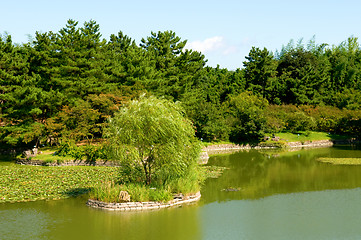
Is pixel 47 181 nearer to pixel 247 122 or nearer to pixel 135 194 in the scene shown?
pixel 135 194

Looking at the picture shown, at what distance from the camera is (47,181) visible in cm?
3216

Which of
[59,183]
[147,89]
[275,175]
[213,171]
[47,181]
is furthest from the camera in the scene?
[147,89]

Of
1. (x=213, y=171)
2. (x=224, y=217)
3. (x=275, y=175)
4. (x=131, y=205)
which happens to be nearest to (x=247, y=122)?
(x=275, y=175)

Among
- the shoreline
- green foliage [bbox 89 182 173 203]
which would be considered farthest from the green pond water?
the shoreline

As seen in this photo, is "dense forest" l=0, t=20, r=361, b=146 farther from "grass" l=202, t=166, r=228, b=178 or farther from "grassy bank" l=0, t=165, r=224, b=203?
"grass" l=202, t=166, r=228, b=178

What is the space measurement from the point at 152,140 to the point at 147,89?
27.3 m

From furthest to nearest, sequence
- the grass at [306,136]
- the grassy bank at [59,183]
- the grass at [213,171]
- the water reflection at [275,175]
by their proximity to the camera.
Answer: the grass at [306,136] < the grass at [213,171] < the water reflection at [275,175] < the grassy bank at [59,183]

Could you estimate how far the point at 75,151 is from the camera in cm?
4262

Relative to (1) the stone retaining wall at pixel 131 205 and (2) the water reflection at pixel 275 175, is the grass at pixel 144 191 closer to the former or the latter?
(1) the stone retaining wall at pixel 131 205

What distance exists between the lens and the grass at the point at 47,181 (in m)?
27.8

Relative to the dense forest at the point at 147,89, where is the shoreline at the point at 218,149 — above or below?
below

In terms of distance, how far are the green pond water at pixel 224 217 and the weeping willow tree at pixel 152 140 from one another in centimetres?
302

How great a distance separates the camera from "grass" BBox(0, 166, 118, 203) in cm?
2775

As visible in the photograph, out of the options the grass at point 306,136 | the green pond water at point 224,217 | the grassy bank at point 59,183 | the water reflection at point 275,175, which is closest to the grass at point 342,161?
the water reflection at point 275,175
